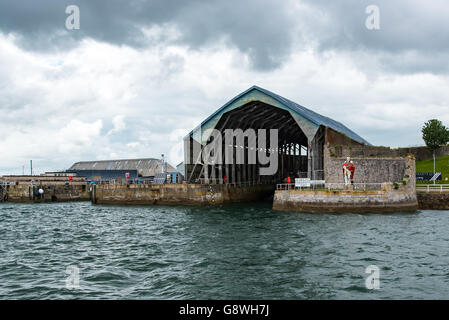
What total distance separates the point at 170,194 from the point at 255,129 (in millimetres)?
20264

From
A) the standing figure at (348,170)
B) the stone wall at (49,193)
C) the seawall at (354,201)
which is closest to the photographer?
the seawall at (354,201)

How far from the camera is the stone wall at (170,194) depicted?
179ft

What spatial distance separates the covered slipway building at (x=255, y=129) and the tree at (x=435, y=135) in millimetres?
32114

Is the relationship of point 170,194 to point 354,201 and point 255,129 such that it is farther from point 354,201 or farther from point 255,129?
point 354,201

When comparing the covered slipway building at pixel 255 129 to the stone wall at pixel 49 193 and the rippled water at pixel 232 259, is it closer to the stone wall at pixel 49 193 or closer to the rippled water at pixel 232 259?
the rippled water at pixel 232 259

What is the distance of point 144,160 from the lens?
4269 inches

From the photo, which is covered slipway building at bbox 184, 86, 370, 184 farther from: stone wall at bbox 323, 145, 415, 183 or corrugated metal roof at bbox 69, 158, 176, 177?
corrugated metal roof at bbox 69, 158, 176, 177

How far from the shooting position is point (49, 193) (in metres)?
71.6

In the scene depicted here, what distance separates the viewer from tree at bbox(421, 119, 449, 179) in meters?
87.1

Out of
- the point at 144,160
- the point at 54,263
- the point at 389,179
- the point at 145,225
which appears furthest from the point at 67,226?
the point at 144,160

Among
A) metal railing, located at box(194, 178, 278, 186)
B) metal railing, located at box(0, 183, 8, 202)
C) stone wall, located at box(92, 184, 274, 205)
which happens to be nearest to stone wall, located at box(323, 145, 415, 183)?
stone wall, located at box(92, 184, 274, 205)

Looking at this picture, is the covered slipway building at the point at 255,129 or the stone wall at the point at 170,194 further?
the stone wall at the point at 170,194

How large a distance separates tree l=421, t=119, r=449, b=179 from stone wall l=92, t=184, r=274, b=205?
4931 cm

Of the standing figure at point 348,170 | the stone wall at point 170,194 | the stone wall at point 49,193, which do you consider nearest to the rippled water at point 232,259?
the standing figure at point 348,170
